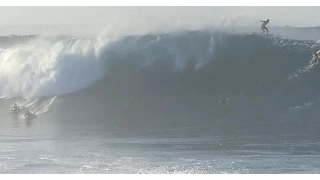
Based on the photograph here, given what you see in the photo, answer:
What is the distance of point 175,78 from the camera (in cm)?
1320

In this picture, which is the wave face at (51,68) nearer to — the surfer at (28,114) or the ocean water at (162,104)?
the ocean water at (162,104)

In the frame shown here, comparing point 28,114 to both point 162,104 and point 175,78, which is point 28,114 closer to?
point 162,104

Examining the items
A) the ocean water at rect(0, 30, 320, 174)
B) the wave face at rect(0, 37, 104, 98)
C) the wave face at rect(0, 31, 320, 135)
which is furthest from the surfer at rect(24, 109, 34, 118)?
the wave face at rect(0, 37, 104, 98)

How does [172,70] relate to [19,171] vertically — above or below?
above

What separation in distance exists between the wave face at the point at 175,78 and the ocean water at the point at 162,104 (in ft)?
0.08

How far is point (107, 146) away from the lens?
11.0 metres

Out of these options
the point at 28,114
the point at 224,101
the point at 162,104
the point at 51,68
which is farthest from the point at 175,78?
the point at 28,114

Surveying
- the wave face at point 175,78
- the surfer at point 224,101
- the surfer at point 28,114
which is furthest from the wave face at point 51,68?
the surfer at point 224,101

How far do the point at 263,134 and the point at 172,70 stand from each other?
9.68 feet

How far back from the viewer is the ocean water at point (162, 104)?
10.2 metres

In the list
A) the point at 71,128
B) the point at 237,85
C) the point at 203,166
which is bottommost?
the point at 203,166

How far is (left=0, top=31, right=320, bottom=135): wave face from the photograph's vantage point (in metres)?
12.2
